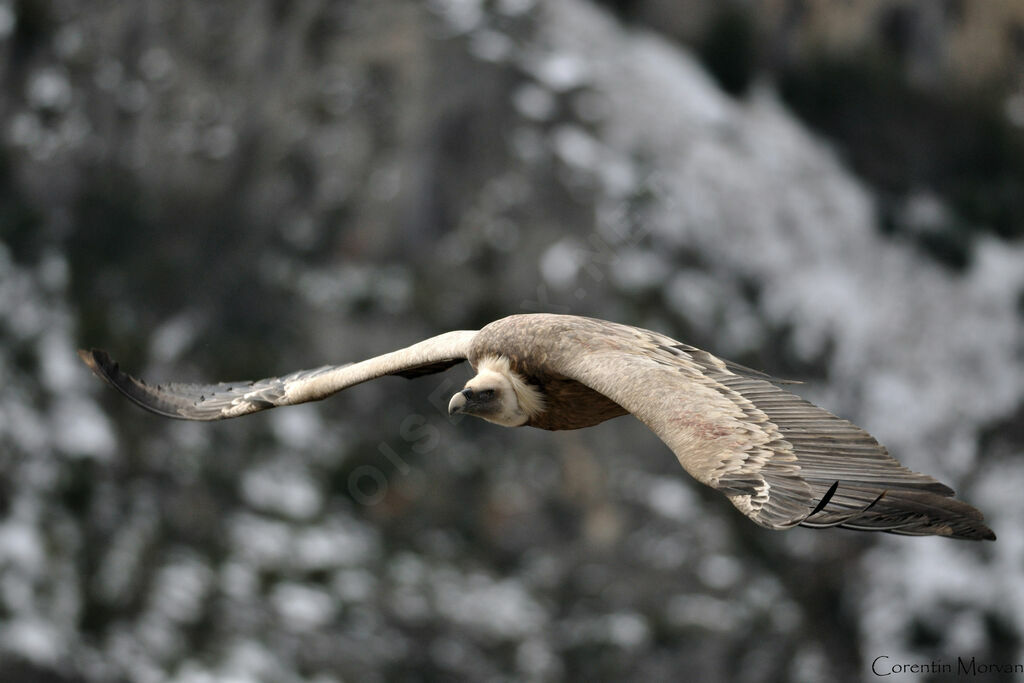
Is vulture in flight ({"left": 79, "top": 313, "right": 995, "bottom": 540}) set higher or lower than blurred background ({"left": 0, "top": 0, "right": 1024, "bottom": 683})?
higher

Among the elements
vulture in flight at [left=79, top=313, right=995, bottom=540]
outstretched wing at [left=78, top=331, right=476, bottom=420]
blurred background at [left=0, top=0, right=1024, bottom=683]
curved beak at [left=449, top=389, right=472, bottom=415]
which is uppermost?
vulture in flight at [left=79, top=313, right=995, bottom=540]

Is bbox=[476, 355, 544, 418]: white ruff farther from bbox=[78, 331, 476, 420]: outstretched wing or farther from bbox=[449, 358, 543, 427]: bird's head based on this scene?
bbox=[78, 331, 476, 420]: outstretched wing

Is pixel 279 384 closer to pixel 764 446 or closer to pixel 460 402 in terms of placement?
pixel 460 402

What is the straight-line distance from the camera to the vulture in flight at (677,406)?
5.16m

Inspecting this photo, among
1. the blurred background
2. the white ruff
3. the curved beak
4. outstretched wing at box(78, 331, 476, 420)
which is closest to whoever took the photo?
the curved beak

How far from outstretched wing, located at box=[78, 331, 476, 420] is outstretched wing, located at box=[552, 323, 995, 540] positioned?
1230 millimetres

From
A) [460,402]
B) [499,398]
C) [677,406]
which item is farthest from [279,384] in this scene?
[677,406]

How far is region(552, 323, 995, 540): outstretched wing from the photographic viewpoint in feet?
16.6

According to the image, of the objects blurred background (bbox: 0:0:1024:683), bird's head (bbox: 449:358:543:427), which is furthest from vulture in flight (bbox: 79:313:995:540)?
blurred background (bbox: 0:0:1024:683)

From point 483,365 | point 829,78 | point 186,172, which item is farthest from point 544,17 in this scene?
point 483,365

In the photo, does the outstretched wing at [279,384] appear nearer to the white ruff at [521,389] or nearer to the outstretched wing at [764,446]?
the white ruff at [521,389]

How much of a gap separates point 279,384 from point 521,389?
2.24m

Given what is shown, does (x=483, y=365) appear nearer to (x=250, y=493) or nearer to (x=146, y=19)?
(x=250, y=493)

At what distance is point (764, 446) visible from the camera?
19.2ft
